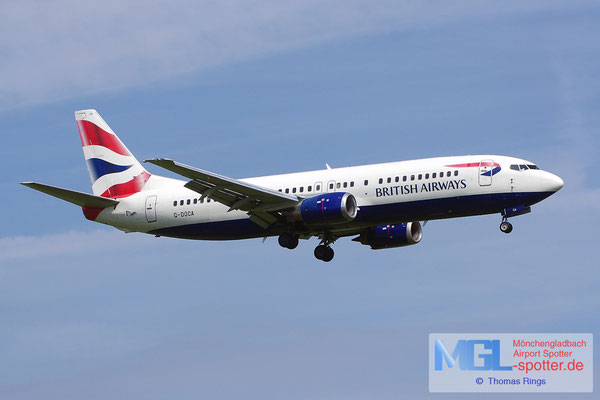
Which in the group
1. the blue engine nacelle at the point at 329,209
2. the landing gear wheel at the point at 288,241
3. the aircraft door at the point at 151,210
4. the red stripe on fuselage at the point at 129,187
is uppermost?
the red stripe on fuselage at the point at 129,187

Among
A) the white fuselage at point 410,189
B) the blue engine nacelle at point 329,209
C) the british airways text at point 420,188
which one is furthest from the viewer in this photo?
the blue engine nacelle at point 329,209

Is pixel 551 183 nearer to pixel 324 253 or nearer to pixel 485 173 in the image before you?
pixel 485 173

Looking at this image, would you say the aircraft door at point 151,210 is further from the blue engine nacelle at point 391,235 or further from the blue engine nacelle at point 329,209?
the blue engine nacelle at point 391,235

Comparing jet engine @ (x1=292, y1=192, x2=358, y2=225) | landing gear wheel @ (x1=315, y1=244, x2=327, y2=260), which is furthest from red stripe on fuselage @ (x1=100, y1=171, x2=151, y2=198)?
jet engine @ (x1=292, y1=192, x2=358, y2=225)

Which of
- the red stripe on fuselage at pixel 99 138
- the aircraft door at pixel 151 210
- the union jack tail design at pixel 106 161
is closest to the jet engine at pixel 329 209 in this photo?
the aircraft door at pixel 151 210

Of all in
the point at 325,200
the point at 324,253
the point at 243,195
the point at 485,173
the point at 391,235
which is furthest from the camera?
the point at 324,253

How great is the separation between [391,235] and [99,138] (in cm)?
1737

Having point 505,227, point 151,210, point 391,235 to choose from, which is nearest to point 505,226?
point 505,227

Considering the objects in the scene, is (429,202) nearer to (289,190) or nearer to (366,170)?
(366,170)

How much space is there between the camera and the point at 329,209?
52.5 meters

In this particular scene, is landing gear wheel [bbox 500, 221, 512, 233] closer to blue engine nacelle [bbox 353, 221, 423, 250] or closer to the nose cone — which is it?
the nose cone

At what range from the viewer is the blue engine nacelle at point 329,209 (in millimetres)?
52250

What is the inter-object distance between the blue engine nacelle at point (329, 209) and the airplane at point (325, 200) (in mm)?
47

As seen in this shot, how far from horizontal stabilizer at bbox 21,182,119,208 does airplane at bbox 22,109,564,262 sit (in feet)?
0.18
